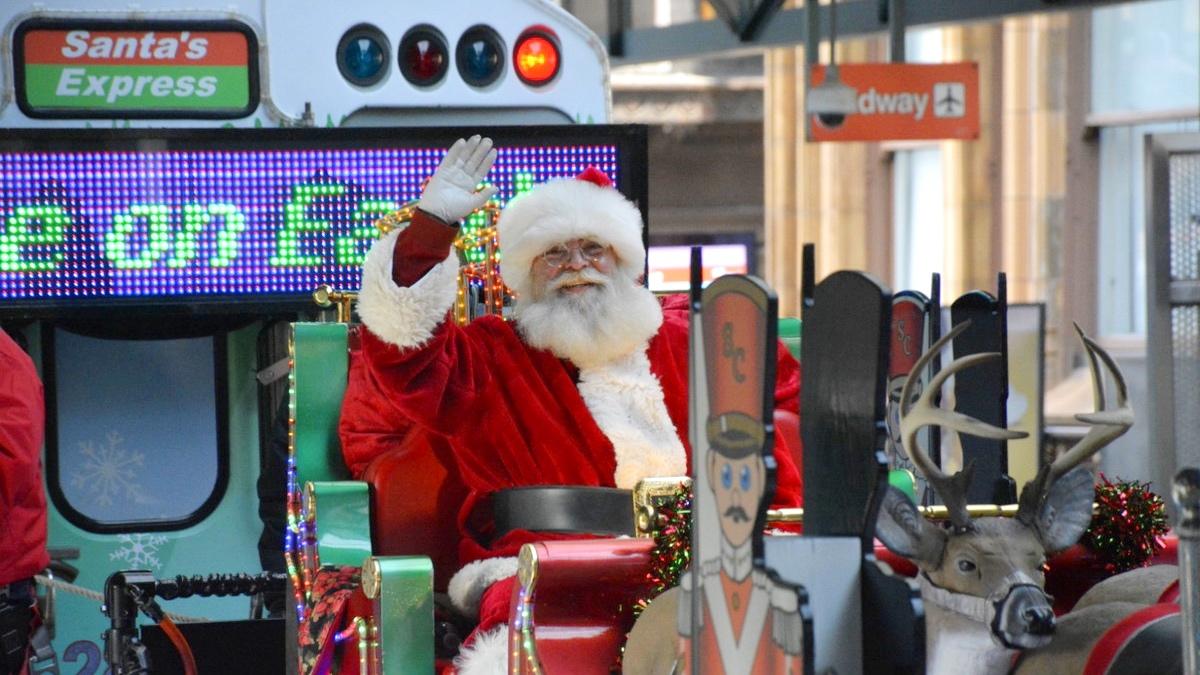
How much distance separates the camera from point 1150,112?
1191 cm

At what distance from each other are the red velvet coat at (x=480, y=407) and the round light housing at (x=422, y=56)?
1269 millimetres

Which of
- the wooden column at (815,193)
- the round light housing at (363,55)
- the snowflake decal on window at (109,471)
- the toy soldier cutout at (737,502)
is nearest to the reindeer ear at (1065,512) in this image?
the toy soldier cutout at (737,502)

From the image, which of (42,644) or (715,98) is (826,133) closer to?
(42,644)

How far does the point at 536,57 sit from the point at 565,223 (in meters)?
1.23

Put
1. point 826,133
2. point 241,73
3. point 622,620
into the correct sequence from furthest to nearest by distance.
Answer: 1. point 826,133
2. point 241,73
3. point 622,620

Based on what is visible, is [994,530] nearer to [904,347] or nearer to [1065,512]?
[1065,512]

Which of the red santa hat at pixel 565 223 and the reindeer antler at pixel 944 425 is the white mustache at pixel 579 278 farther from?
the reindeer antler at pixel 944 425

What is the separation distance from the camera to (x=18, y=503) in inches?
178

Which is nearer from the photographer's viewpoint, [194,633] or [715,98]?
[194,633]

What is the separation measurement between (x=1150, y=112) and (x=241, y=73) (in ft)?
25.2

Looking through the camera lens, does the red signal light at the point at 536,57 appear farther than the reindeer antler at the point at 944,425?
Yes

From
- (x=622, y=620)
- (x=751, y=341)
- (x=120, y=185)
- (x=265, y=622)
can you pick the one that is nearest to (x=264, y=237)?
(x=120, y=185)

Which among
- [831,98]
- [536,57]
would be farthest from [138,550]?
[831,98]

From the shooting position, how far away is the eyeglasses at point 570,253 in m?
4.96
